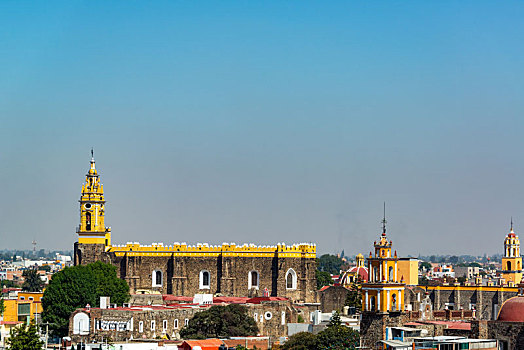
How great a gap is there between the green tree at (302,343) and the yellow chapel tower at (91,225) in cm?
2830

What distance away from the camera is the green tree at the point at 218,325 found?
61438 millimetres

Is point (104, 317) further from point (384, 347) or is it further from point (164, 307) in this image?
point (384, 347)

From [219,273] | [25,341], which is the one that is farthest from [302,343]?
[219,273]

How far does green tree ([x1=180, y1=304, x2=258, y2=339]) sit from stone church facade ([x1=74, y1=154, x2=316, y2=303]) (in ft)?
59.2

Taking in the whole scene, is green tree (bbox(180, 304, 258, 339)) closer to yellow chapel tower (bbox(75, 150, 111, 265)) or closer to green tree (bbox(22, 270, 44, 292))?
yellow chapel tower (bbox(75, 150, 111, 265))

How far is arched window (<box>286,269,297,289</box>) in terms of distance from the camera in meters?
83.2

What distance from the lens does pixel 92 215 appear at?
82500 mm

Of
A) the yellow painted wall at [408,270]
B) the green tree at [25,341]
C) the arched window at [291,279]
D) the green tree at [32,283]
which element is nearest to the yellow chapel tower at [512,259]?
the yellow painted wall at [408,270]

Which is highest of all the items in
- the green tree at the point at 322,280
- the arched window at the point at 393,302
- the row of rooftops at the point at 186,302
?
the arched window at the point at 393,302

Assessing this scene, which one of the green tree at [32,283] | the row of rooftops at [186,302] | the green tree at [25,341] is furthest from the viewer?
the green tree at [32,283]

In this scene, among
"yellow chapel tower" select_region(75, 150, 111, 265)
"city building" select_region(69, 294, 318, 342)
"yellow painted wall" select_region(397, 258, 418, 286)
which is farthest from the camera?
"yellow painted wall" select_region(397, 258, 418, 286)

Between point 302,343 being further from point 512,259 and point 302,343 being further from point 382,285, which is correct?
point 512,259

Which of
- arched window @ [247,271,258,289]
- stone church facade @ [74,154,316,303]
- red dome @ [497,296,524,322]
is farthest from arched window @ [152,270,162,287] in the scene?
red dome @ [497,296,524,322]

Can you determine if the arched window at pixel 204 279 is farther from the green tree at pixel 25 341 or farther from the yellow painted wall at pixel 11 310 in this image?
the green tree at pixel 25 341
